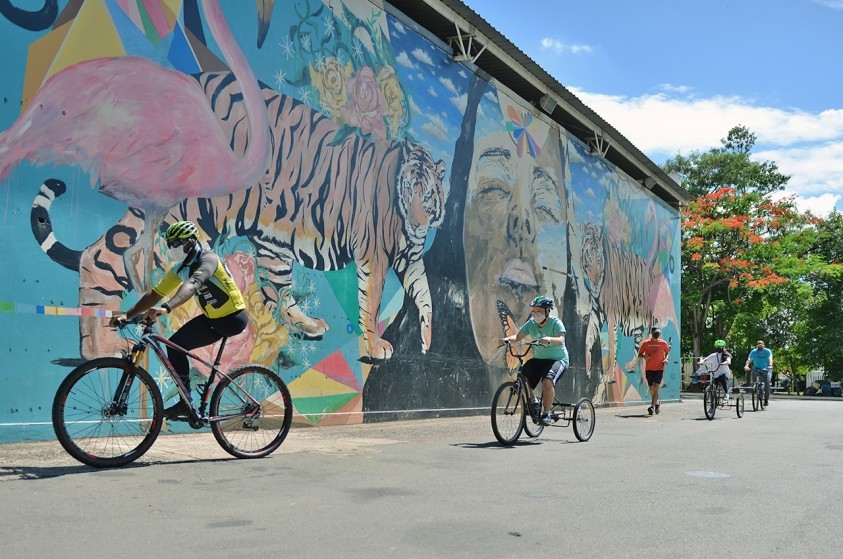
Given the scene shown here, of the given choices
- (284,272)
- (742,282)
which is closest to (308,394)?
(284,272)

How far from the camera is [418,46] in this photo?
47.3 feet

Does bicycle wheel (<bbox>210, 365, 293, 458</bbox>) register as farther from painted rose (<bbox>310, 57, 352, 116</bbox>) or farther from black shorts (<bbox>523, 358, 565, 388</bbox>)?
painted rose (<bbox>310, 57, 352, 116</bbox>)

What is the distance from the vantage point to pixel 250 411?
23.7 feet

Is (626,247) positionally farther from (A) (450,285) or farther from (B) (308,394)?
(B) (308,394)

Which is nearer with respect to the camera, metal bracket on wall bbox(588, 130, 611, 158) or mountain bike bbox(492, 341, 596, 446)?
mountain bike bbox(492, 341, 596, 446)

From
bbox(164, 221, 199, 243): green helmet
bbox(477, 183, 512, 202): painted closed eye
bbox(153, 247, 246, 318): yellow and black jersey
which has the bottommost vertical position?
bbox(153, 247, 246, 318): yellow and black jersey

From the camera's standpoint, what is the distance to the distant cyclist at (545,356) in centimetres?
976

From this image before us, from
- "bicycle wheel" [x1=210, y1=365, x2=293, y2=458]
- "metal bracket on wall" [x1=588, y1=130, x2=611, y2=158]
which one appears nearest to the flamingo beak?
"bicycle wheel" [x1=210, y1=365, x2=293, y2=458]

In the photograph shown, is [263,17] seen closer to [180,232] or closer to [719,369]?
[180,232]

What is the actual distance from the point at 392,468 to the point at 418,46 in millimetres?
9172

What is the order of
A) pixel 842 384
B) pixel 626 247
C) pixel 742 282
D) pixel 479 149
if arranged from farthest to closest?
pixel 842 384 < pixel 742 282 < pixel 626 247 < pixel 479 149

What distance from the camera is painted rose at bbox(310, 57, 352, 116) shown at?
11.7 m

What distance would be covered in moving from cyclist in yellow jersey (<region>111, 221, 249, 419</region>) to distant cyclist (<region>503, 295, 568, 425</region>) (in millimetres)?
3714

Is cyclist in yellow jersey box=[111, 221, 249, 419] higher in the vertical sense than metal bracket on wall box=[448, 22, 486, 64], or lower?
lower
